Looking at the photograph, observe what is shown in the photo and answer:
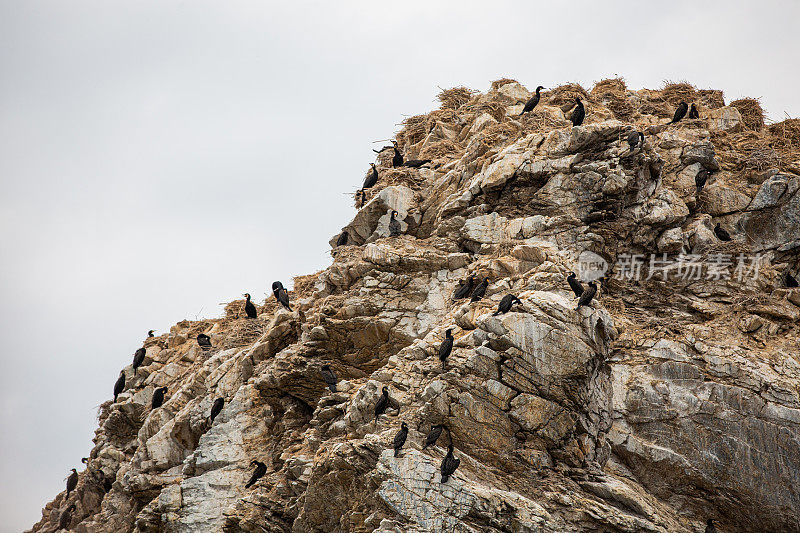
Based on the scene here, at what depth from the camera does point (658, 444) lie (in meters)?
15.2

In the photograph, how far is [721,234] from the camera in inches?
734

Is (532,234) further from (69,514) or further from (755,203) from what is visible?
(69,514)

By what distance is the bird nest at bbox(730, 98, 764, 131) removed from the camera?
24719 mm

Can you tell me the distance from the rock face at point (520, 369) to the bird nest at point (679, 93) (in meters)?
1.24

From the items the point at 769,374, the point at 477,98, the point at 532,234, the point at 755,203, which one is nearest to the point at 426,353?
the point at 532,234

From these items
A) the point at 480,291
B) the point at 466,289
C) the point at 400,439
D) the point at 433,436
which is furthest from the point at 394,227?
the point at 400,439

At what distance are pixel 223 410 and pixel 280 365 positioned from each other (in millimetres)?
2495

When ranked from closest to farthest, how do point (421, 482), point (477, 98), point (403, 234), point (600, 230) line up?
point (421, 482) < point (600, 230) < point (403, 234) < point (477, 98)

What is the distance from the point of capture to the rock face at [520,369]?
14430 millimetres

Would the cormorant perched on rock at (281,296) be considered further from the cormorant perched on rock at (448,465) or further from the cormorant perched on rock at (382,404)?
the cormorant perched on rock at (448,465)

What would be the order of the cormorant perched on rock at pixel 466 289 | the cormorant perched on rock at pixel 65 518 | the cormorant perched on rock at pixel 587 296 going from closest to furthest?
the cormorant perched on rock at pixel 587 296, the cormorant perched on rock at pixel 466 289, the cormorant perched on rock at pixel 65 518

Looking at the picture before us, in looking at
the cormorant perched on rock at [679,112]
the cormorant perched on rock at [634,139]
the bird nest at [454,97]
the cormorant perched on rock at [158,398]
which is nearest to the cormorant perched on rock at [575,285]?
the cormorant perched on rock at [634,139]

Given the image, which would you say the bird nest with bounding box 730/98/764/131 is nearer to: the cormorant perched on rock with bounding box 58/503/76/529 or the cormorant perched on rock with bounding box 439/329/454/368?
the cormorant perched on rock with bounding box 439/329/454/368

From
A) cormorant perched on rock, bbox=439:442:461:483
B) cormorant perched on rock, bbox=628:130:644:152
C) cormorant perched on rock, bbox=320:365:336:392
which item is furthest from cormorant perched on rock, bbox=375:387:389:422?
cormorant perched on rock, bbox=628:130:644:152
